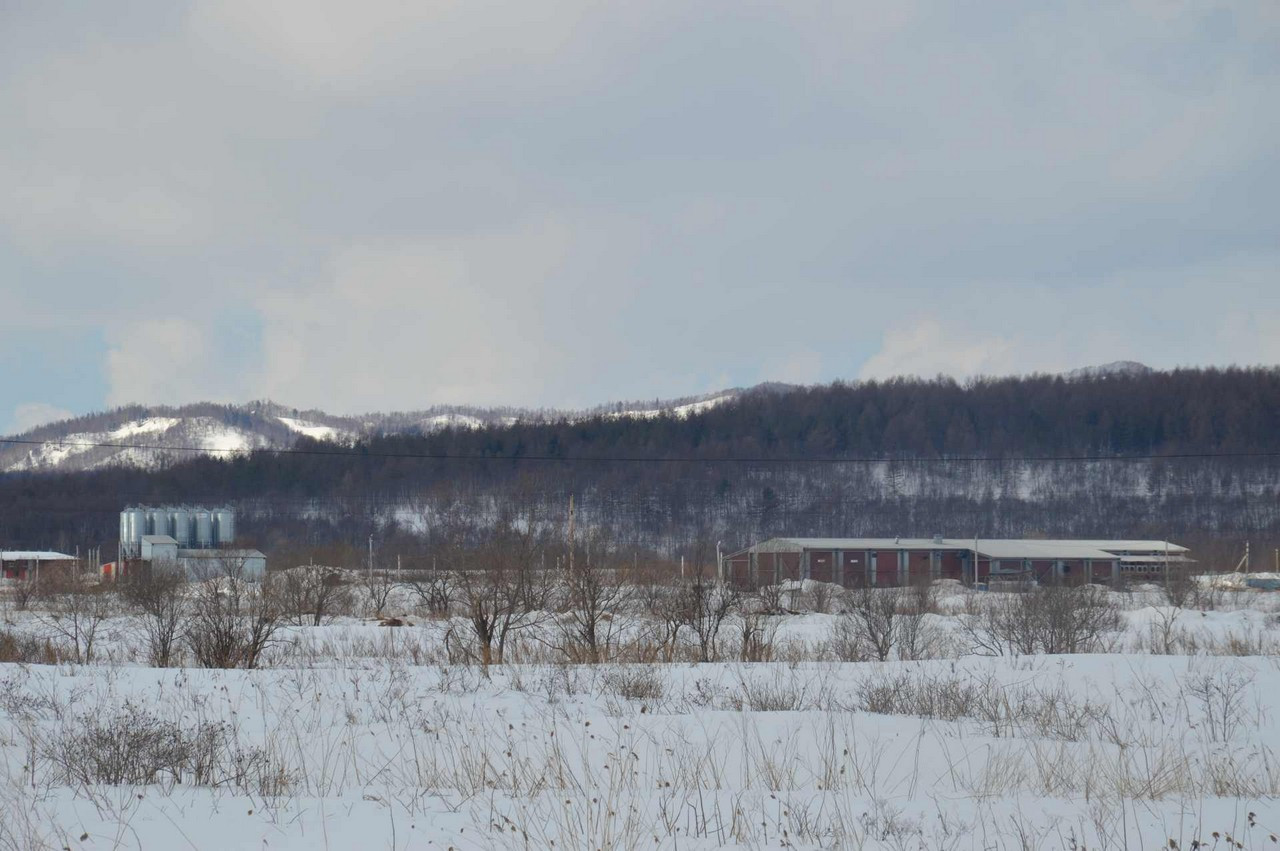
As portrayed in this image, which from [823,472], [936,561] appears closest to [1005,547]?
[936,561]

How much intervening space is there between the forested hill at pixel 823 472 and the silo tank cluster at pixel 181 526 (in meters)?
11.9

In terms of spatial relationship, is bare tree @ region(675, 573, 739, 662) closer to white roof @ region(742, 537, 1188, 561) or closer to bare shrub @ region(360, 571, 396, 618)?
bare shrub @ region(360, 571, 396, 618)

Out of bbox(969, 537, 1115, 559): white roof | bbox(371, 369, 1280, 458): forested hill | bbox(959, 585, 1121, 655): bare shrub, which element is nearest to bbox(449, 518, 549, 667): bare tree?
bbox(959, 585, 1121, 655): bare shrub

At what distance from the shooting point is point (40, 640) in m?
21.9

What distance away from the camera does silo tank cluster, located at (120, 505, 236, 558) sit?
90125 mm

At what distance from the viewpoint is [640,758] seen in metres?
8.64

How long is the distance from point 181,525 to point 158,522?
2.10 meters

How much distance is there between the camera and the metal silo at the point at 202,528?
92.2 m

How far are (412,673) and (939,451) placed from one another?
115 m

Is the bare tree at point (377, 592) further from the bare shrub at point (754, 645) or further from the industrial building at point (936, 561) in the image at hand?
the industrial building at point (936, 561)

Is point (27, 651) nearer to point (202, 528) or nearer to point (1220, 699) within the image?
point (1220, 699)

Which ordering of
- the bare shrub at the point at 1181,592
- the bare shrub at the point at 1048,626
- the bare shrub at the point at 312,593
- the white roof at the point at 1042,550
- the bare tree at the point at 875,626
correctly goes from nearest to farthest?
the bare shrub at the point at 1048,626, the bare tree at the point at 875,626, the bare shrub at the point at 312,593, the bare shrub at the point at 1181,592, the white roof at the point at 1042,550

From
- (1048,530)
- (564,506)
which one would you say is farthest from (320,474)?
(1048,530)

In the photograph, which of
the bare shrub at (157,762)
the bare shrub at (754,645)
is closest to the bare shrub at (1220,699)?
the bare shrub at (754,645)
